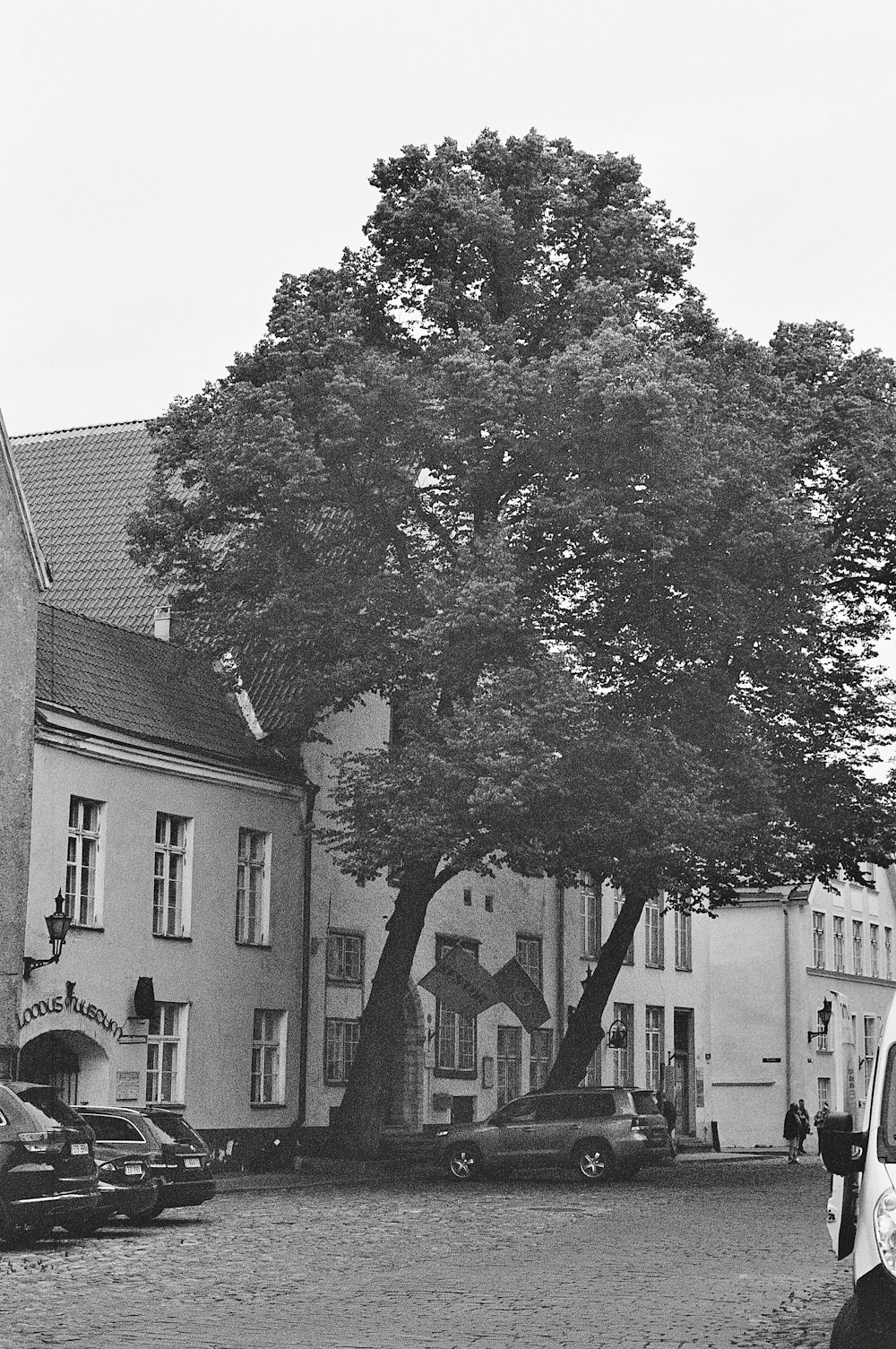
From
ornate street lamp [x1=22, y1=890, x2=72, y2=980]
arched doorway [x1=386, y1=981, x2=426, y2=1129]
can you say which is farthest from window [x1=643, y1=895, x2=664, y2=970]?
ornate street lamp [x1=22, y1=890, x2=72, y2=980]

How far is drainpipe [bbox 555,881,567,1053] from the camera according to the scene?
47.7 meters

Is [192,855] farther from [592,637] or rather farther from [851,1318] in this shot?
[851,1318]

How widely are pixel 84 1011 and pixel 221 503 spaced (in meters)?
8.34

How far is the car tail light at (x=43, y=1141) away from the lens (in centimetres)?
1941

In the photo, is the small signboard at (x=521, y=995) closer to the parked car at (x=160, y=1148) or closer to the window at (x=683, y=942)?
the parked car at (x=160, y=1148)

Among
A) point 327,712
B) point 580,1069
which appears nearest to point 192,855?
point 327,712

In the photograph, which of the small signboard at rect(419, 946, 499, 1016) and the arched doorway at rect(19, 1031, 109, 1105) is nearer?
the arched doorway at rect(19, 1031, 109, 1105)

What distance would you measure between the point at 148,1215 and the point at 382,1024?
37.3ft

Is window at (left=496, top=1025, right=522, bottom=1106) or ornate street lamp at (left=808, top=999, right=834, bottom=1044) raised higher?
ornate street lamp at (left=808, top=999, right=834, bottom=1044)

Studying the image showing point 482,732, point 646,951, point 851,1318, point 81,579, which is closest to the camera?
point 851,1318

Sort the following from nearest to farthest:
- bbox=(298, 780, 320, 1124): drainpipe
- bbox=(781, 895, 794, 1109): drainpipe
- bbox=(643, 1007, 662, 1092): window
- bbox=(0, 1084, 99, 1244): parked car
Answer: bbox=(0, 1084, 99, 1244): parked car, bbox=(298, 780, 320, 1124): drainpipe, bbox=(643, 1007, 662, 1092): window, bbox=(781, 895, 794, 1109): drainpipe

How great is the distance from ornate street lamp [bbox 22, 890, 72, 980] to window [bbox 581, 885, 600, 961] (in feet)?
70.9

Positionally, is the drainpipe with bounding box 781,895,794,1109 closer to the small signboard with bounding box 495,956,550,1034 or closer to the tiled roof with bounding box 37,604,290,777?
the small signboard with bounding box 495,956,550,1034

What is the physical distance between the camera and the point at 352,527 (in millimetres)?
32594
